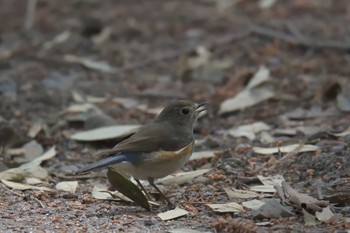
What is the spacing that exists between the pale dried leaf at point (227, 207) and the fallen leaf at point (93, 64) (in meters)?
4.64

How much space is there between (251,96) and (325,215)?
11.5 feet

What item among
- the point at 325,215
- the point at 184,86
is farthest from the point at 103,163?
the point at 184,86

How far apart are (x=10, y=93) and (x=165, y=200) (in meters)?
3.61

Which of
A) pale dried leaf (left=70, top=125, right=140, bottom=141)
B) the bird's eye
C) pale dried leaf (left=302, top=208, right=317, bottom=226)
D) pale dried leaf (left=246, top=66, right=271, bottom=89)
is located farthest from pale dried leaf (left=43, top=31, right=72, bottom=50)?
pale dried leaf (left=302, top=208, right=317, bottom=226)

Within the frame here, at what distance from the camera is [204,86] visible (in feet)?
29.4

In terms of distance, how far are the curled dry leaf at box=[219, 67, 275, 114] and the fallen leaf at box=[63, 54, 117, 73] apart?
5.73 ft

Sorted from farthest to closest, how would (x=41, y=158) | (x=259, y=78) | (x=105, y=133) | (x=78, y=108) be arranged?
1. (x=259, y=78)
2. (x=78, y=108)
3. (x=105, y=133)
4. (x=41, y=158)

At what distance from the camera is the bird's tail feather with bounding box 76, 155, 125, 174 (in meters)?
5.20

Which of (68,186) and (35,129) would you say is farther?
(35,129)

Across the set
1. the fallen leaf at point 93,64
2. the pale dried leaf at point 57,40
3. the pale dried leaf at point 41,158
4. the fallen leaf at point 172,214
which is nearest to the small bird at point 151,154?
the fallen leaf at point 172,214

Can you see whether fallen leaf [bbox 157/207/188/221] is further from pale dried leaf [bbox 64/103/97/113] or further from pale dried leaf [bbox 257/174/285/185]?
pale dried leaf [bbox 64/103/97/113]

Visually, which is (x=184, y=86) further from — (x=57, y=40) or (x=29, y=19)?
(x=29, y=19)

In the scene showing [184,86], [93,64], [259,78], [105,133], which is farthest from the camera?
[93,64]

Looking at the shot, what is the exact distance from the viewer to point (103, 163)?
206 inches
